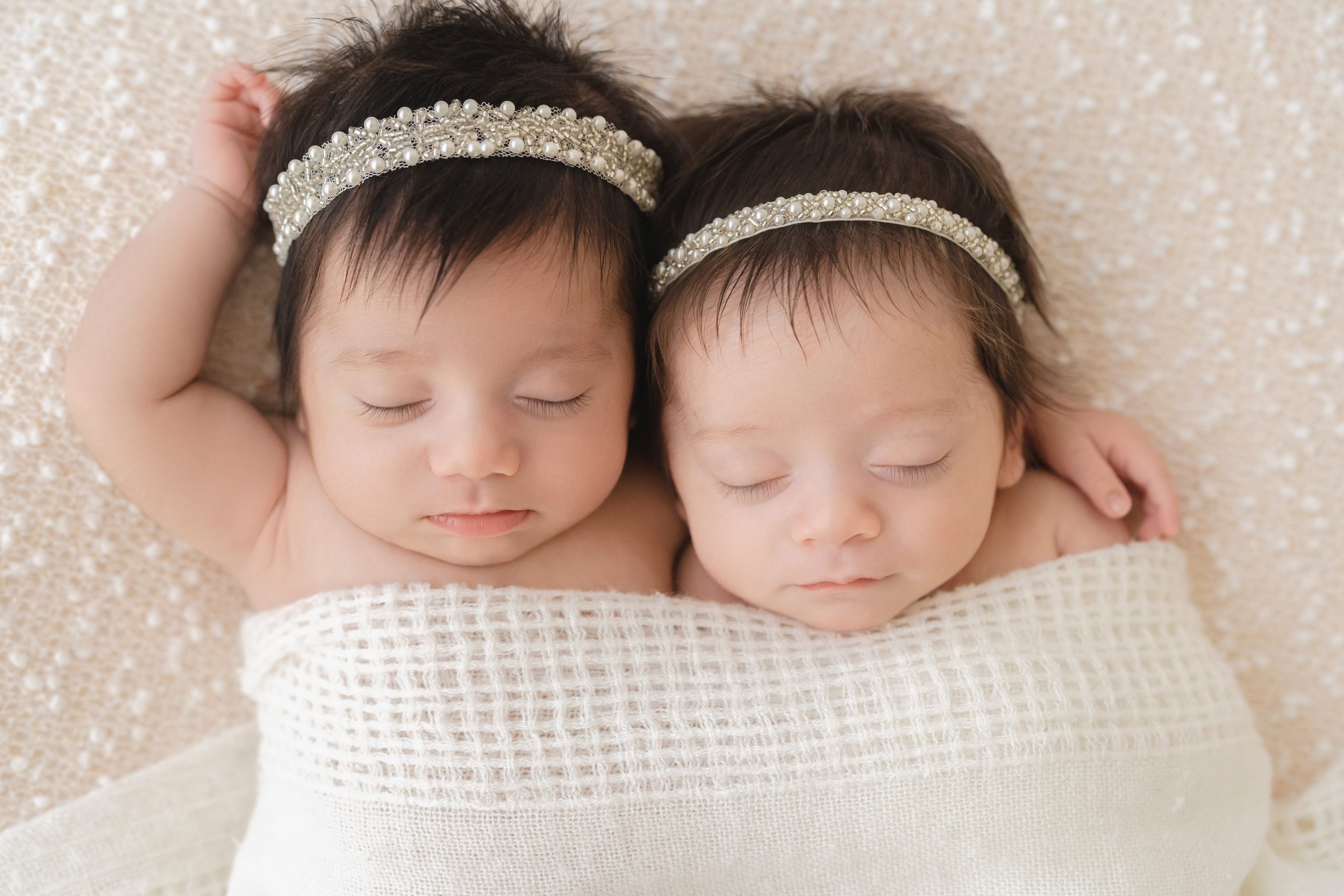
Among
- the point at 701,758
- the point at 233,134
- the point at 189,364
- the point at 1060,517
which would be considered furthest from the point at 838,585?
the point at 233,134

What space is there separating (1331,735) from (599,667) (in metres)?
1.17

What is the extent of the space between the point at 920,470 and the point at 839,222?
0.32 meters

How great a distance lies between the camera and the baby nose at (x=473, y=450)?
1262 mm

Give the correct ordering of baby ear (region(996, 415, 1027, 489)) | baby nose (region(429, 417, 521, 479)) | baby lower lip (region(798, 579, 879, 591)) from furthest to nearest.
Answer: baby ear (region(996, 415, 1027, 489)) → baby lower lip (region(798, 579, 879, 591)) → baby nose (region(429, 417, 521, 479))

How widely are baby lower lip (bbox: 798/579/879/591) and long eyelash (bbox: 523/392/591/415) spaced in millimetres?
360

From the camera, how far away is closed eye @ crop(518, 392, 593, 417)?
1329mm

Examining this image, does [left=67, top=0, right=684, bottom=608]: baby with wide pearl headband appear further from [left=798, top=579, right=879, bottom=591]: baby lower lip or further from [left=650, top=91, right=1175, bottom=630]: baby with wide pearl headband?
[left=798, top=579, right=879, bottom=591]: baby lower lip

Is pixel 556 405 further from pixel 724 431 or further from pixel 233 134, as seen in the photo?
pixel 233 134

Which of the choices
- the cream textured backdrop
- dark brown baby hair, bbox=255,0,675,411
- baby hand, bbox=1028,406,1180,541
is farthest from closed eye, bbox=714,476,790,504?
the cream textured backdrop

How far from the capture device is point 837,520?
1279 mm

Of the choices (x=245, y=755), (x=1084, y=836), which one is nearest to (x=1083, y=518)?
(x=1084, y=836)

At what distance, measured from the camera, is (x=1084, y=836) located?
1339 mm

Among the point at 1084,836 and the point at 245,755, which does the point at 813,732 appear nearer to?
the point at 1084,836

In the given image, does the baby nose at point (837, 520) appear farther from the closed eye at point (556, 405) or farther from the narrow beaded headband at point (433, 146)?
the narrow beaded headband at point (433, 146)
